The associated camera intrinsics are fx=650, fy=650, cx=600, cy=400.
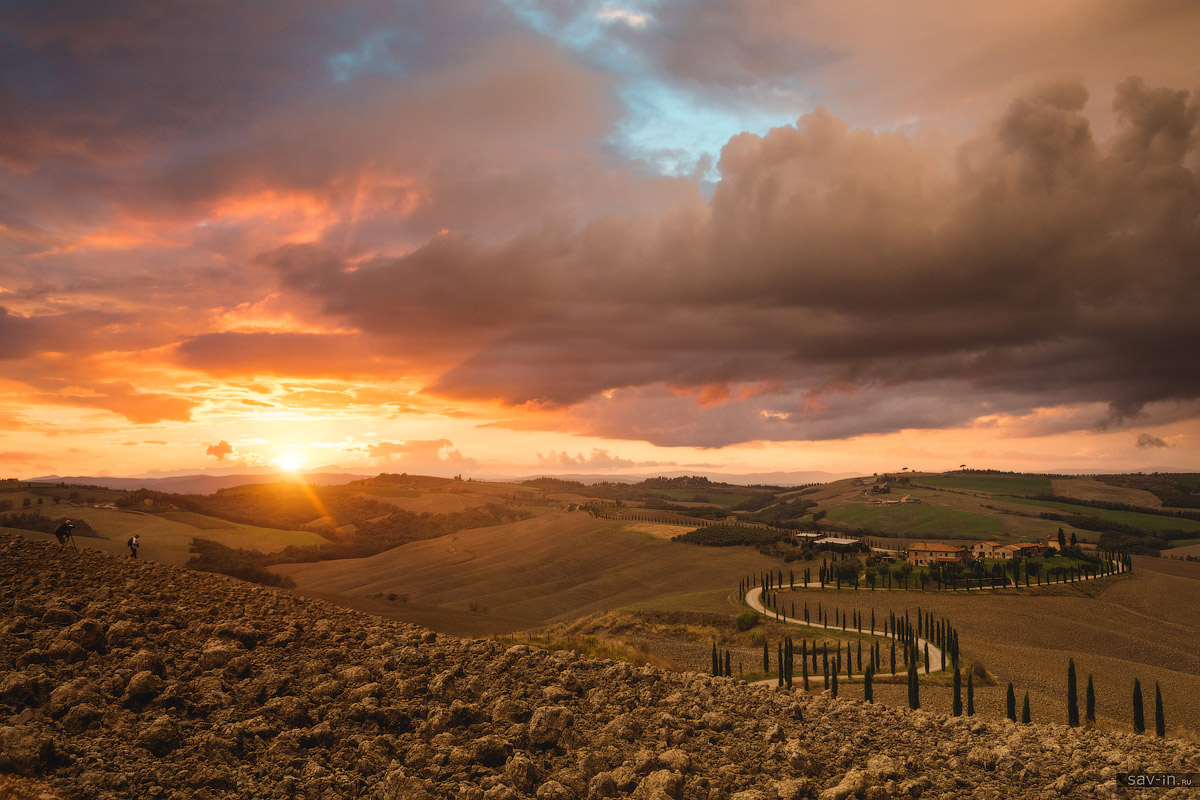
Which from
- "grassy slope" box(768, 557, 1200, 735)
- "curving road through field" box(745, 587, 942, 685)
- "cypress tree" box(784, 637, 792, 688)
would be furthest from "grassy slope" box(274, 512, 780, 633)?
"cypress tree" box(784, 637, 792, 688)

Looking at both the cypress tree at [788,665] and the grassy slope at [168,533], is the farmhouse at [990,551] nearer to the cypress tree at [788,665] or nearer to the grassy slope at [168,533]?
the cypress tree at [788,665]

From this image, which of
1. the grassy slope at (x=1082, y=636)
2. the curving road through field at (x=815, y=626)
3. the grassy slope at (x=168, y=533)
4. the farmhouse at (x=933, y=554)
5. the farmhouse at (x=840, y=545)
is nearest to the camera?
the curving road through field at (x=815, y=626)

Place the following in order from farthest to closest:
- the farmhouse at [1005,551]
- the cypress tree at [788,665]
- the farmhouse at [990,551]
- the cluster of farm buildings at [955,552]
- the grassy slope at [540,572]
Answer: the farmhouse at [990,551] < the farmhouse at [1005,551] < the cluster of farm buildings at [955,552] < the grassy slope at [540,572] < the cypress tree at [788,665]

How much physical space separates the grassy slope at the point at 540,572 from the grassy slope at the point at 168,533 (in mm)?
12879

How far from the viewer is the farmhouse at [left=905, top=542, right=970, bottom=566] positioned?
135 meters

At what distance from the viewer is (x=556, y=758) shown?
35.9 feet

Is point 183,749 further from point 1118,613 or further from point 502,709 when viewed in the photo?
point 1118,613

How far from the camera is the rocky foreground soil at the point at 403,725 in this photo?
9547 millimetres

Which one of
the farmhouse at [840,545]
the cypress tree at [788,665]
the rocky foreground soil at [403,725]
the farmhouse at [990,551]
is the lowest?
the farmhouse at [840,545]

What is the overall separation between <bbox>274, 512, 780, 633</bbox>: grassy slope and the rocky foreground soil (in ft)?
299

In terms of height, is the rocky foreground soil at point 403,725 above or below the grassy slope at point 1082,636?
above

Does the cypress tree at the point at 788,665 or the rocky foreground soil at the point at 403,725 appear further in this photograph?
the cypress tree at the point at 788,665

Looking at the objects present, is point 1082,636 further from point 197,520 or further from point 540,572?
point 197,520

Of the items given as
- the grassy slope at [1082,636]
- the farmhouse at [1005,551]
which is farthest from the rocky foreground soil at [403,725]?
the farmhouse at [1005,551]
